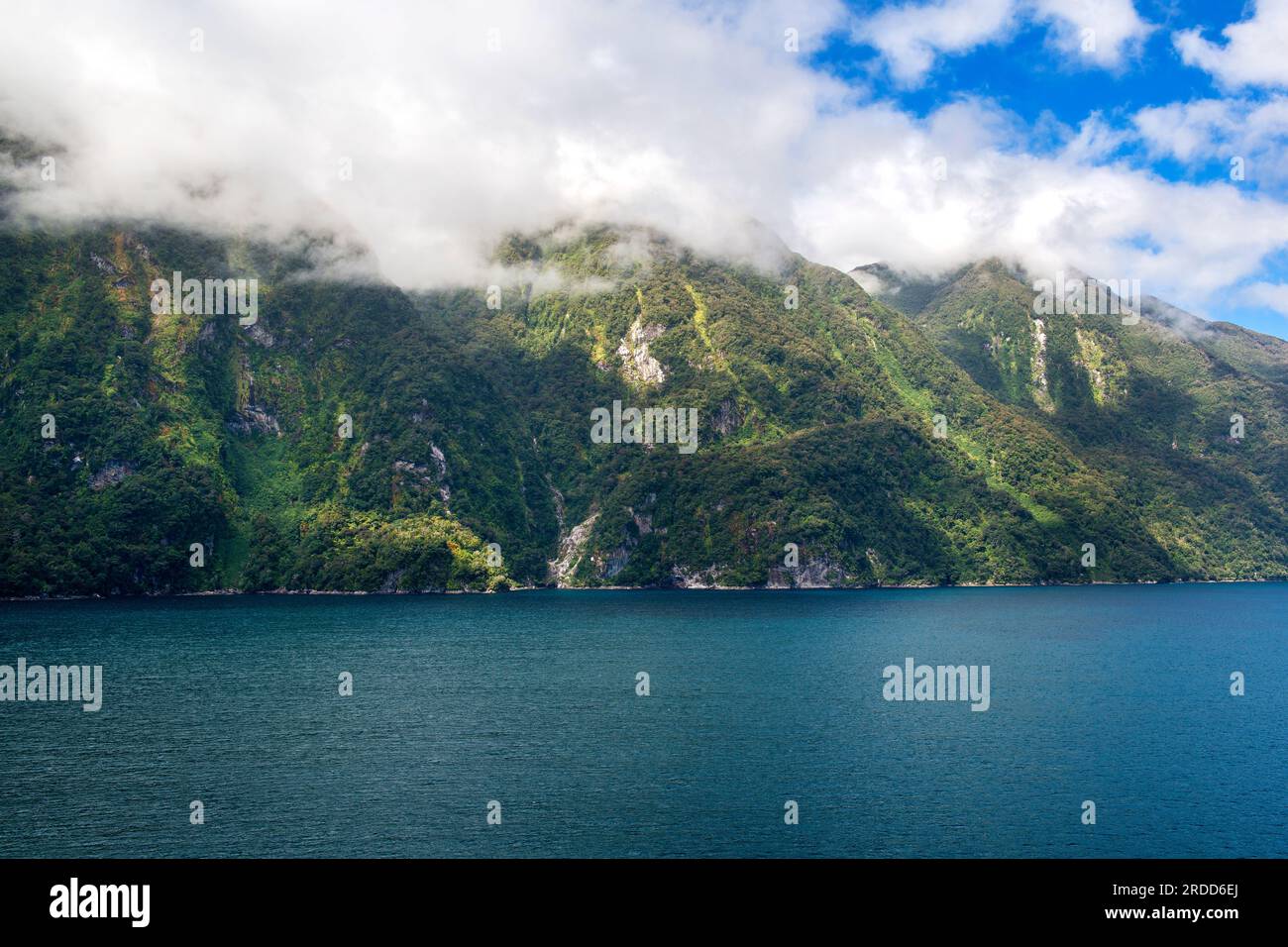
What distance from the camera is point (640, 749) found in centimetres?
6309

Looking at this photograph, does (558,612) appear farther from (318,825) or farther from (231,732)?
(318,825)

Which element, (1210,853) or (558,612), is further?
(558,612)

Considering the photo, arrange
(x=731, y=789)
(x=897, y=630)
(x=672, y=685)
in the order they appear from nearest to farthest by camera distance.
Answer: (x=731, y=789)
(x=672, y=685)
(x=897, y=630)

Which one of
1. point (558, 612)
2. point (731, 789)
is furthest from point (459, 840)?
point (558, 612)

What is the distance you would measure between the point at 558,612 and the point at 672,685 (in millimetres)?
81571

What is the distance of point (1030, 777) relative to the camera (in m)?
56.2

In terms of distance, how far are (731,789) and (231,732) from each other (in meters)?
37.3

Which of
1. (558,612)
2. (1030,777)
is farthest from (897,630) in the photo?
(1030,777)

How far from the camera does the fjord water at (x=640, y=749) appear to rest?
152 ft

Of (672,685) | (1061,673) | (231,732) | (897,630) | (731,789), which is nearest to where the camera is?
(731,789)

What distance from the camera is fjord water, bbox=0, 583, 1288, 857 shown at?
46.4 metres

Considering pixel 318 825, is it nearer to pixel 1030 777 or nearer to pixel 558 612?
pixel 1030 777
